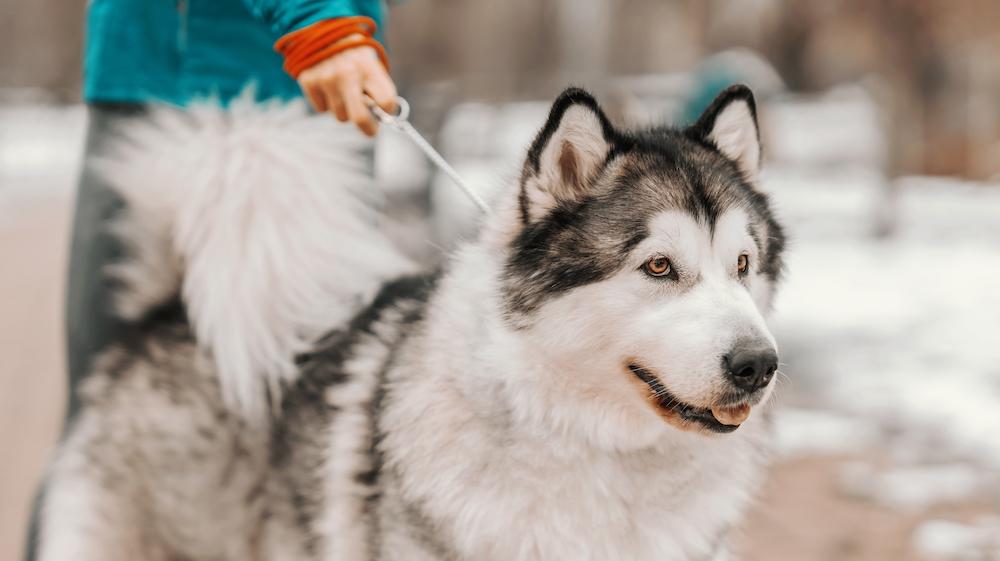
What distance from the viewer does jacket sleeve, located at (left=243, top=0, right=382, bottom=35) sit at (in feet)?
7.07

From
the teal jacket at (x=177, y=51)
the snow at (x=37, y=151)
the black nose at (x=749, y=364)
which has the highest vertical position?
A: the teal jacket at (x=177, y=51)

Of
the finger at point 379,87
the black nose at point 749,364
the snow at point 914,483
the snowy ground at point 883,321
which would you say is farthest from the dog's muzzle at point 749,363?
the snow at point 914,483

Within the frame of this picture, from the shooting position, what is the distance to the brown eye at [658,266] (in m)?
1.99

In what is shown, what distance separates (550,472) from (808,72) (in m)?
14.0

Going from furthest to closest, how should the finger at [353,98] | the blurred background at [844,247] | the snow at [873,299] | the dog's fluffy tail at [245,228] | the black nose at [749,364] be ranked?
the snow at [873,299] < the blurred background at [844,247] < the dog's fluffy tail at [245,228] < the finger at [353,98] < the black nose at [749,364]

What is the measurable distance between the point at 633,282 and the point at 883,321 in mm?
5257

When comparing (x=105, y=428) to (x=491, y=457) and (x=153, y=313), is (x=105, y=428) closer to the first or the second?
(x=153, y=313)

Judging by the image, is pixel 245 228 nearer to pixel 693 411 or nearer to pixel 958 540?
pixel 693 411

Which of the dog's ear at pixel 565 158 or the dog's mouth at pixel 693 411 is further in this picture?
the dog's ear at pixel 565 158

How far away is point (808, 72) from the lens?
1471cm

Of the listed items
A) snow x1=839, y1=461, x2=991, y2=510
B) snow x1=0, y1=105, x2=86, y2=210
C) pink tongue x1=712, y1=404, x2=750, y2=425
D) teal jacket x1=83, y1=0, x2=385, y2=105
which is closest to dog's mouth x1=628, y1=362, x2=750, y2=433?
pink tongue x1=712, y1=404, x2=750, y2=425

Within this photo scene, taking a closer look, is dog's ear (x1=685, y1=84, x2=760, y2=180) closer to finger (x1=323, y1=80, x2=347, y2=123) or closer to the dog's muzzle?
the dog's muzzle

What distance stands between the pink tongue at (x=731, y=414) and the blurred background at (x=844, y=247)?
556 mm

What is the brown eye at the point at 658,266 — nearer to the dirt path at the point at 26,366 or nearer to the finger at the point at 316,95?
the finger at the point at 316,95
